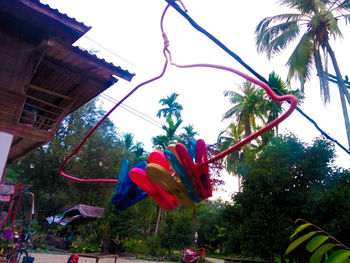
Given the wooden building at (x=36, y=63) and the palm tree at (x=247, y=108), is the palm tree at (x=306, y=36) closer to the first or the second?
the palm tree at (x=247, y=108)

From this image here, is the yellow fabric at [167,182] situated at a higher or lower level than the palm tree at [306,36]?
lower

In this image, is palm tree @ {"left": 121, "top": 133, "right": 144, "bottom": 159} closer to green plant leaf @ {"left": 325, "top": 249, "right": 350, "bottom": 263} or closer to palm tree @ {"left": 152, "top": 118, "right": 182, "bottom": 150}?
palm tree @ {"left": 152, "top": 118, "right": 182, "bottom": 150}

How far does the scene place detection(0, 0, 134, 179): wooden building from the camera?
196 inches

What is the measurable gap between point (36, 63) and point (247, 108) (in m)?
14.3

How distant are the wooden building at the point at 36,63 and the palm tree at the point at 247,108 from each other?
12.7 m

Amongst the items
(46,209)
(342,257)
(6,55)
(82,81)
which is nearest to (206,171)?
(342,257)

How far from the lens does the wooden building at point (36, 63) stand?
16.4 ft

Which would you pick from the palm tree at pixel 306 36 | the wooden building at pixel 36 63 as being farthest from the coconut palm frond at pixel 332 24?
the wooden building at pixel 36 63

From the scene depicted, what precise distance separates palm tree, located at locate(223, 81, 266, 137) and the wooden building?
12736 millimetres

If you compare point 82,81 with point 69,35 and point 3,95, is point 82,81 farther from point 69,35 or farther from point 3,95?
point 3,95

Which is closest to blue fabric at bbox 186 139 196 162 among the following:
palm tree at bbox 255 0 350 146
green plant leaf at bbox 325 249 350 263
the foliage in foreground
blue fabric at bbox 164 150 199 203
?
blue fabric at bbox 164 150 199 203

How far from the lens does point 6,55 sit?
5508 millimetres

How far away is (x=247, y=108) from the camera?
1773 centimetres

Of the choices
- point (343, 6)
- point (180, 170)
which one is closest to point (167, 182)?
point (180, 170)
